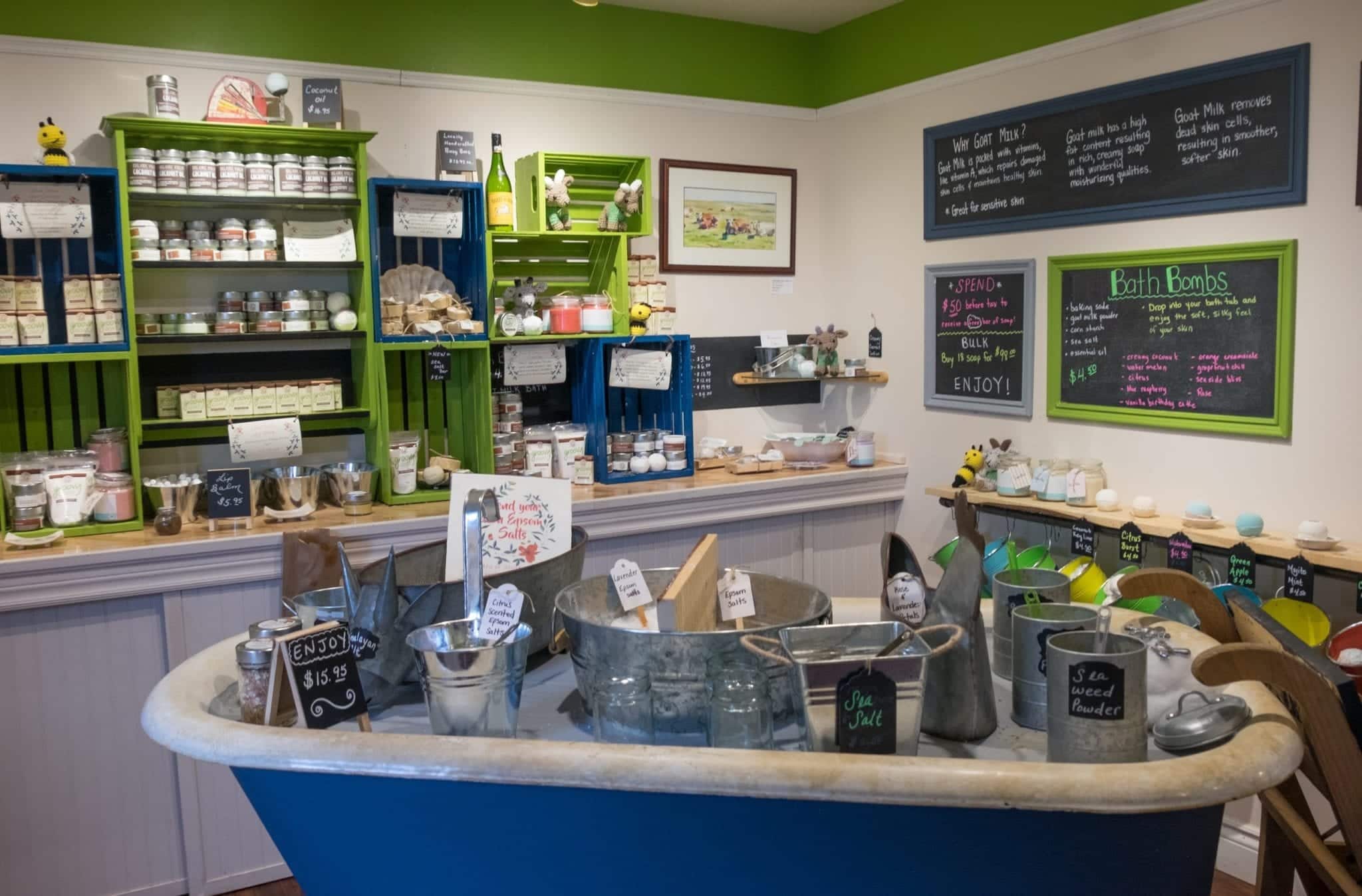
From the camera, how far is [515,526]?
2.14m

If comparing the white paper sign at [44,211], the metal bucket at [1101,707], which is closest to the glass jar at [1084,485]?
the metal bucket at [1101,707]

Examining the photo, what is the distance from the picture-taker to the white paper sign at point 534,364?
13.2 feet

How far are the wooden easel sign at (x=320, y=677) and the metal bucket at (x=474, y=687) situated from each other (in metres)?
0.12

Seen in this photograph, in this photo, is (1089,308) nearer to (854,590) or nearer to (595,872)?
(854,590)

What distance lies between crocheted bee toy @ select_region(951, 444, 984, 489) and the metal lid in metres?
2.47

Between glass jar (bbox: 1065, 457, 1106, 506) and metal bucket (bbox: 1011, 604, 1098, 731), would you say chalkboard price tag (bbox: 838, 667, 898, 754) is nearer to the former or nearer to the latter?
metal bucket (bbox: 1011, 604, 1098, 731)

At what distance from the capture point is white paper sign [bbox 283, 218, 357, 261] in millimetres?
3582

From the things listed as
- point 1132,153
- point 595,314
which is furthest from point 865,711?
point 595,314

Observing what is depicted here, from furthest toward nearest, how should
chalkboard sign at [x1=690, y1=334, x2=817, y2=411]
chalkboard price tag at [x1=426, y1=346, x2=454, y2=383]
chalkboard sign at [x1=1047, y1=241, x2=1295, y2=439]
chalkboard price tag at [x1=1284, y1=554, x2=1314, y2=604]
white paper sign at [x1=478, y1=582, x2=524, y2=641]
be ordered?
1. chalkboard sign at [x1=690, y1=334, x2=817, y2=411]
2. chalkboard price tag at [x1=426, y1=346, x2=454, y2=383]
3. chalkboard sign at [x1=1047, y1=241, x2=1295, y2=439]
4. chalkboard price tag at [x1=1284, y1=554, x2=1314, y2=604]
5. white paper sign at [x1=478, y1=582, x2=524, y2=641]

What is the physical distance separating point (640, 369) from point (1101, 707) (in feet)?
9.65

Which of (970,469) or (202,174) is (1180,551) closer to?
(970,469)

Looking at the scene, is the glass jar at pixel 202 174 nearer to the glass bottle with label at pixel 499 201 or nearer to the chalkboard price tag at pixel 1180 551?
the glass bottle with label at pixel 499 201

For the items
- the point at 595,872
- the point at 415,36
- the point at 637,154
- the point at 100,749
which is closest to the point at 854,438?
the point at 637,154

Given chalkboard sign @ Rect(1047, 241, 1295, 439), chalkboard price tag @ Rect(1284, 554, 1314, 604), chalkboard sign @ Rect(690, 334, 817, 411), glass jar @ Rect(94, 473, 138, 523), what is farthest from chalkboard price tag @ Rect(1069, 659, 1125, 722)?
chalkboard sign @ Rect(690, 334, 817, 411)
